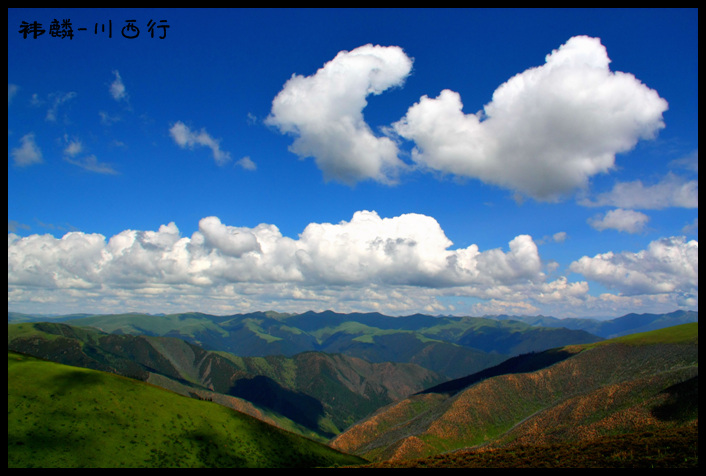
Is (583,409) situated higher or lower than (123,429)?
lower

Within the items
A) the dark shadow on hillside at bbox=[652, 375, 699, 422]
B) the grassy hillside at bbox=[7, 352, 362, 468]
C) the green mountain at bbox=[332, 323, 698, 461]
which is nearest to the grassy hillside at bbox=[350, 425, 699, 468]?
the green mountain at bbox=[332, 323, 698, 461]

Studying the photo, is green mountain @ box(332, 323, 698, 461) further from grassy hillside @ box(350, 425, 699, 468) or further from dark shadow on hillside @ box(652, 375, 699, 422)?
grassy hillside @ box(350, 425, 699, 468)

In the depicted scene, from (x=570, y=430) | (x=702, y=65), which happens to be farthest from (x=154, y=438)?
(x=570, y=430)

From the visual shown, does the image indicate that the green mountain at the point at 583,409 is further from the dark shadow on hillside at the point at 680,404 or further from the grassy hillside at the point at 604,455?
the grassy hillside at the point at 604,455

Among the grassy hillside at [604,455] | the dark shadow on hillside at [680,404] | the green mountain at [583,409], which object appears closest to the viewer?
the grassy hillside at [604,455]

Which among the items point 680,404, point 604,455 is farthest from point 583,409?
point 604,455

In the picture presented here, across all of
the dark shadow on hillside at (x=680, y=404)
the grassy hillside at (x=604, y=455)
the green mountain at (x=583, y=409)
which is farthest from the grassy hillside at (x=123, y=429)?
the dark shadow on hillside at (x=680, y=404)

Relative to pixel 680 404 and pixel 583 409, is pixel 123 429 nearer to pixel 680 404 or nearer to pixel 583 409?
pixel 680 404

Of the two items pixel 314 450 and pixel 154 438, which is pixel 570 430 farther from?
pixel 154 438
